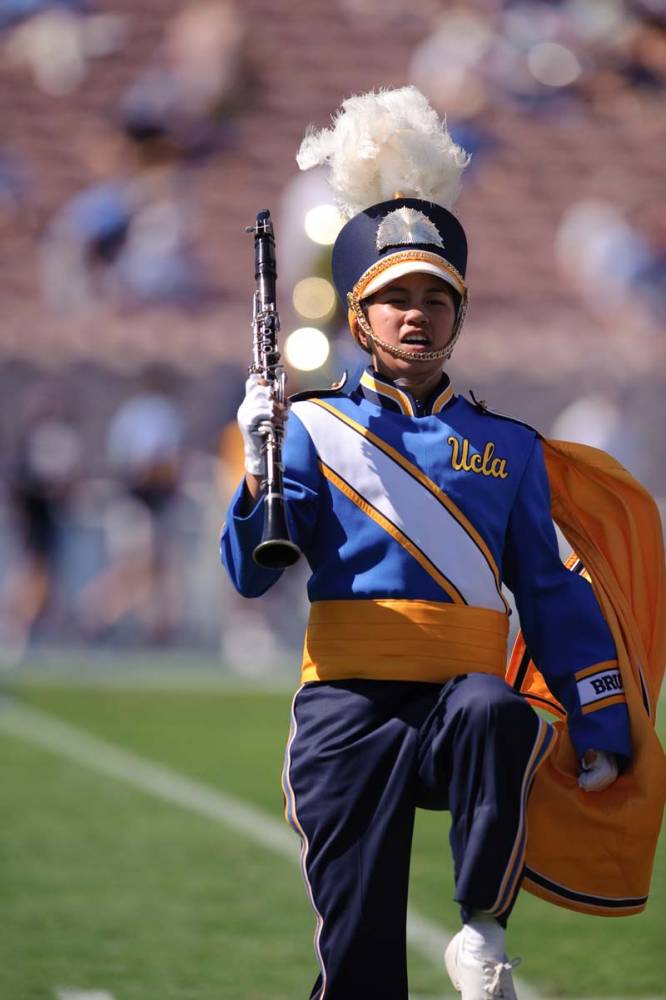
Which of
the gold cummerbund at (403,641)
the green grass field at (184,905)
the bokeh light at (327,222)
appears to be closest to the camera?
the gold cummerbund at (403,641)

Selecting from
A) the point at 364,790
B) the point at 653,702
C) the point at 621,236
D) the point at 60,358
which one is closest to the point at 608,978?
the point at 653,702

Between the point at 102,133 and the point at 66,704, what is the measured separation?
837 centimetres

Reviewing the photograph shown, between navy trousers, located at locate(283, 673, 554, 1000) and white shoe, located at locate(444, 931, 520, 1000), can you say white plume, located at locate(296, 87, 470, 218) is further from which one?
white shoe, located at locate(444, 931, 520, 1000)

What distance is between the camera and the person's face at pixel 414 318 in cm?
329

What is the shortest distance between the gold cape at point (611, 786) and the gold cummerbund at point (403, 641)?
26cm

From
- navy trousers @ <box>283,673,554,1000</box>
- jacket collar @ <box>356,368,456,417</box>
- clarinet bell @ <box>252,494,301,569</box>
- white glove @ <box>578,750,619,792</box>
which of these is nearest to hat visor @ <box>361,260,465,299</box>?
jacket collar @ <box>356,368,456,417</box>

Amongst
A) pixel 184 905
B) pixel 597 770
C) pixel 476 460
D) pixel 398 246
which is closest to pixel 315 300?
pixel 398 246

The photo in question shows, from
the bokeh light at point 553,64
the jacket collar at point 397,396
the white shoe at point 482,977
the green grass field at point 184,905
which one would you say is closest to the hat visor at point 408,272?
→ the jacket collar at point 397,396

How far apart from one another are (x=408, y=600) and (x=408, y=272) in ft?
2.03

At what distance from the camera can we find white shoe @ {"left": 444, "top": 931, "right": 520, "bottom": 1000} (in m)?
2.91

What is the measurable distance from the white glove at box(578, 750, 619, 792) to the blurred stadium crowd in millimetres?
8923

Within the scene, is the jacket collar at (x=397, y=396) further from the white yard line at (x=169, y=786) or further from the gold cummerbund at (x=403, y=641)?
the white yard line at (x=169, y=786)

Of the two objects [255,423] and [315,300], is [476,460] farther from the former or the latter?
[315,300]

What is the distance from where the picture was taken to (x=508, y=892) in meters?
3.01
